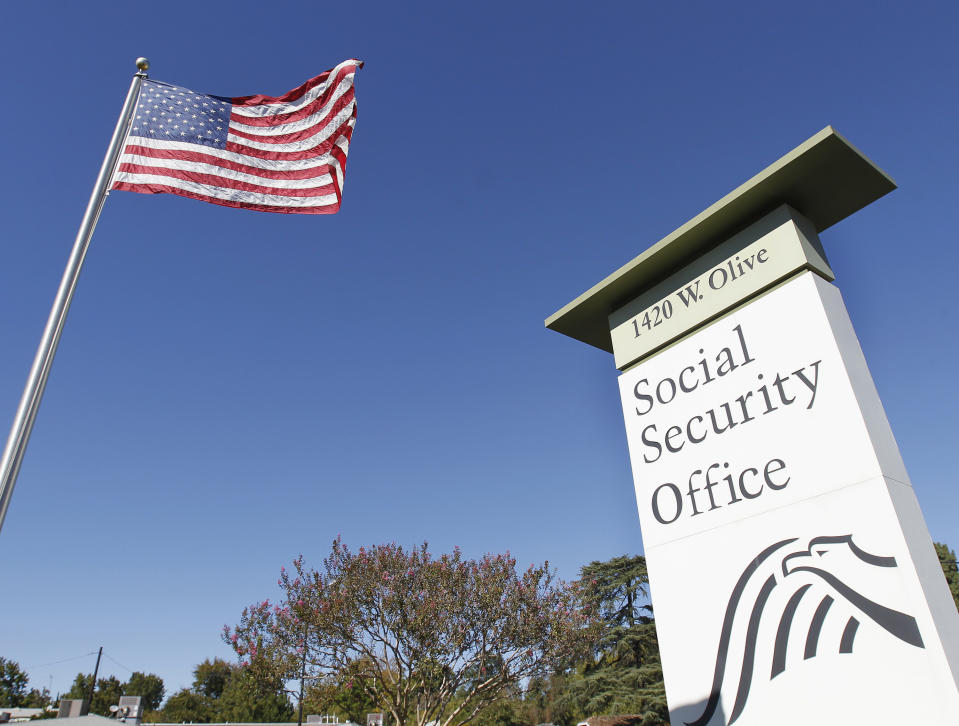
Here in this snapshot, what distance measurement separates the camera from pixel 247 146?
6211 millimetres

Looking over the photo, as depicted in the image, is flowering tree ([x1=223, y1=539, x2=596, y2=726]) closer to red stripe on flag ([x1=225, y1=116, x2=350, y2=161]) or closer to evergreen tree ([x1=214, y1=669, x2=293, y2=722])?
red stripe on flag ([x1=225, y1=116, x2=350, y2=161])

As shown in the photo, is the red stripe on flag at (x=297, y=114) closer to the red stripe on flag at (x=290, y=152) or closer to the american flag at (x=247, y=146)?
the american flag at (x=247, y=146)

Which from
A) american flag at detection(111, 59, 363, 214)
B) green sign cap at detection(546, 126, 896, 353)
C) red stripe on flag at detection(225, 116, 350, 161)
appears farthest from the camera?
red stripe on flag at detection(225, 116, 350, 161)

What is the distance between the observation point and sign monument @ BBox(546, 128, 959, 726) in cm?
359

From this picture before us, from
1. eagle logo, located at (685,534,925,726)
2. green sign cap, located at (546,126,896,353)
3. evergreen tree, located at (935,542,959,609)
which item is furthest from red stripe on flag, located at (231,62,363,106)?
evergreen tree, located at (935,542,959,609)

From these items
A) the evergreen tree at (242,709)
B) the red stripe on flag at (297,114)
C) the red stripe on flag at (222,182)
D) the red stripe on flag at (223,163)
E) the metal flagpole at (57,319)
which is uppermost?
the red stripe on flag at (297,114)

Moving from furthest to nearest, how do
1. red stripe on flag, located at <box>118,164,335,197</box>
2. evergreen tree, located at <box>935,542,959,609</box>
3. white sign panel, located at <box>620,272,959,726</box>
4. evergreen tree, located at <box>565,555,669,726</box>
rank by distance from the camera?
evergreen tree, located at <box>935,542,959,609</box>
evergreen tree, located at <box>565,555,669,726</box>
red stripe on flag, located at <box>118,164,335,197</box>
white sign panel, located at <box>620,272,959,726</box>

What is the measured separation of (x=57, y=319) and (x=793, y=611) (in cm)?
596

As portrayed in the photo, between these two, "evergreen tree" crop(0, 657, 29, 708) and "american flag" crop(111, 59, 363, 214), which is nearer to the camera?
"american flag" crop(111, 59, 363, 214)

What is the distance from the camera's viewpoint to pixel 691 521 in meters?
4.89

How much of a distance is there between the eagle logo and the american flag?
532 centimetres

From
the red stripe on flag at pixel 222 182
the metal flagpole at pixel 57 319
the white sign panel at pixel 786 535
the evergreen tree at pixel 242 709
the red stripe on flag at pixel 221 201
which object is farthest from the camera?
the evergreen tree at pixel 242 709

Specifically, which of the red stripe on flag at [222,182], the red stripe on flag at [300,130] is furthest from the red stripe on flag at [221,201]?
the red stripe on flag at [300,130]

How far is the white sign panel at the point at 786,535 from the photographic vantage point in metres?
3.54
